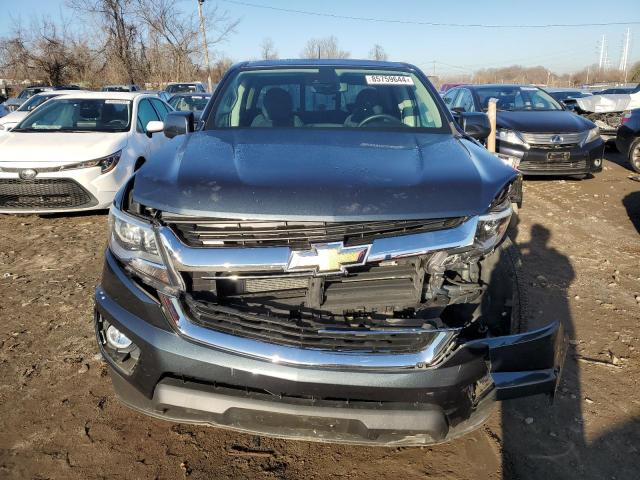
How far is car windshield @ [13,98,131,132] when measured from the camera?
22.4 feet

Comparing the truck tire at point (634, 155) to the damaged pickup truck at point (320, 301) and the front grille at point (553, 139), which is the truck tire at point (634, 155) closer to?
the front grille at point (553, 139)

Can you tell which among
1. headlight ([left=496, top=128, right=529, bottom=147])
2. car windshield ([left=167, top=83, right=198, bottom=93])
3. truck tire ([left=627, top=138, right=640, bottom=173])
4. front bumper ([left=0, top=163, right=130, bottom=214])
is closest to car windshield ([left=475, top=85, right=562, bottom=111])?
headlight ([left=496, top=128, right=529, bottom=147])

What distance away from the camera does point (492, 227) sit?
207cm

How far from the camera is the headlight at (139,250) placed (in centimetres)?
196

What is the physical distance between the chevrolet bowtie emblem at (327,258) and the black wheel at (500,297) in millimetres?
614

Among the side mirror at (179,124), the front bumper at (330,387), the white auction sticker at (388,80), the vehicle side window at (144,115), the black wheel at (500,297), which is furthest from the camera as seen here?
the vehicle side window at (144,115)

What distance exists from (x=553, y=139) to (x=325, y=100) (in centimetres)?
602

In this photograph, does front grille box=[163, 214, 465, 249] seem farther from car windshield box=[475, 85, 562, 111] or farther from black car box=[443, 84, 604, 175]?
car windshield box=[475, 85, 562, 111]

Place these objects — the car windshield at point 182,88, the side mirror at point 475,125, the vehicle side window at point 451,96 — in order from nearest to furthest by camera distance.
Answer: the side mirror at point 475,125, the vehicle side window at point 451,96, the car windshield at point 182,88

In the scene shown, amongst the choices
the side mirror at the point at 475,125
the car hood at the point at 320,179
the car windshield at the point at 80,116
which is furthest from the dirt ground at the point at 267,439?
the car windshield at the point at 80,116

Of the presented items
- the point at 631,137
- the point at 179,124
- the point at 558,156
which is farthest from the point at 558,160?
the point at 179,124

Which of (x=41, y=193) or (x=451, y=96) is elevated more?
(x=451, y=96)

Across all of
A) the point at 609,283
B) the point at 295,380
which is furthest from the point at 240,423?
the point at 609,283

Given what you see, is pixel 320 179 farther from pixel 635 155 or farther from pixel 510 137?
pixel 635 155
